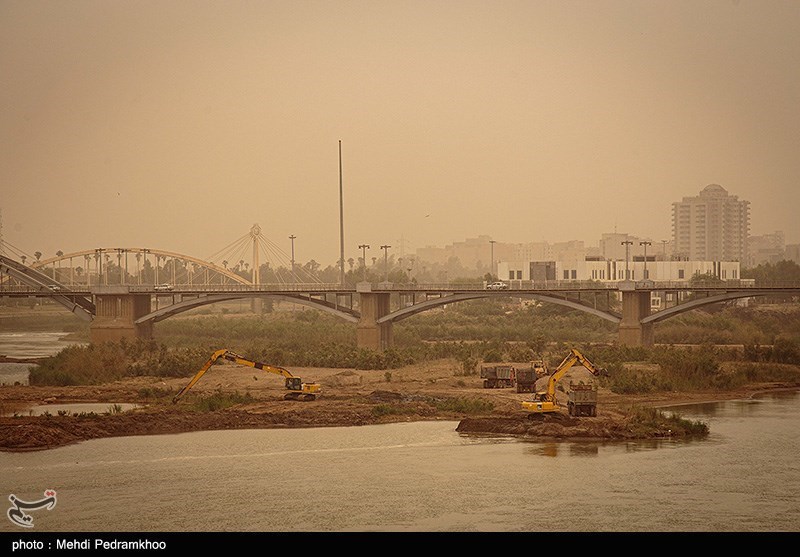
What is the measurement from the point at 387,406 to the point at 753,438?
18.0m

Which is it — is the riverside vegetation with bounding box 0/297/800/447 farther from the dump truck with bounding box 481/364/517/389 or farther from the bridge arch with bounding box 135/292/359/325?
the bridge arch with bounding box 135/292/359/325

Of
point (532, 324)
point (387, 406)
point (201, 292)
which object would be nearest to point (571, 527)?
point (387, 406)

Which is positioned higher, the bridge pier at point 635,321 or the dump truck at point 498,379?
the bridge pier at point 635,321

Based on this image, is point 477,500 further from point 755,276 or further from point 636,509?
point 755,276

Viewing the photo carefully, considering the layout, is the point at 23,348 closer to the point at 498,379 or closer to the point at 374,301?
the point at 374,301

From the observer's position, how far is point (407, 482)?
42781mm

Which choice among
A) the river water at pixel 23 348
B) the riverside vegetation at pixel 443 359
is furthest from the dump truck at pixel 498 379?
the river water at pixel 23 348

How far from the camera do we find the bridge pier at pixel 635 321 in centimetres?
9212

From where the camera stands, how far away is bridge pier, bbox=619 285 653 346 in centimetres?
9212

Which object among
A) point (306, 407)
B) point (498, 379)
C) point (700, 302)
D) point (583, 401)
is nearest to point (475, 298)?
point (700, 302)

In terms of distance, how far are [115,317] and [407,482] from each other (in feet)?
216

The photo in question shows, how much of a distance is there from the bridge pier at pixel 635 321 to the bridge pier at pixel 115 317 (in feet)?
138

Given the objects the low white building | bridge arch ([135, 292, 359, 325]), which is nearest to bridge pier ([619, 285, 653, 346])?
bridge arch ([135, 292, 359, 325])

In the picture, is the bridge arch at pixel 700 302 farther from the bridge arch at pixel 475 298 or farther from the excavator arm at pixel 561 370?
the excavator arm at pixel 561 370
